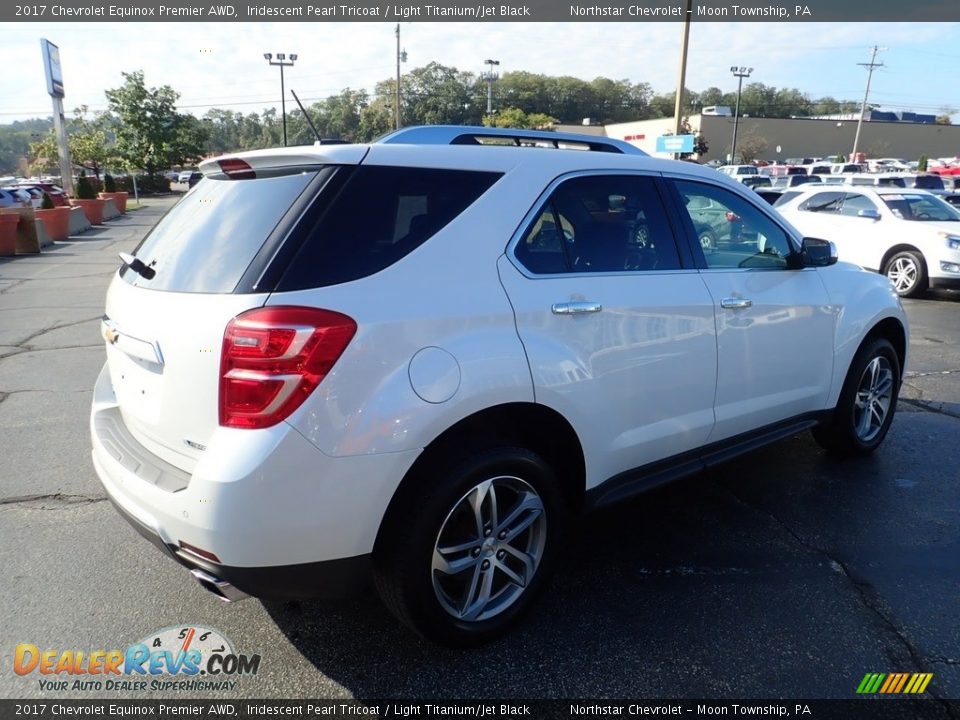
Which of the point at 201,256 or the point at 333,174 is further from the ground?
the point at 333,174

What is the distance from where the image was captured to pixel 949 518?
12.2 feet

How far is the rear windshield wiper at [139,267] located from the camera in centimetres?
261

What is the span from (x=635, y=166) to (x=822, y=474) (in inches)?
95.5

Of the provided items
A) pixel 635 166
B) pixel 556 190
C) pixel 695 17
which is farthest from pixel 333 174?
pixel 695 17

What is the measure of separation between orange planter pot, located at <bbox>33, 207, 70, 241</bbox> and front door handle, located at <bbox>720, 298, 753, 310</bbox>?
66.9ft

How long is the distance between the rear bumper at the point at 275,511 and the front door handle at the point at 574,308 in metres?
0.82

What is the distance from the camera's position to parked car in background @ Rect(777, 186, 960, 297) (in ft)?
35.1

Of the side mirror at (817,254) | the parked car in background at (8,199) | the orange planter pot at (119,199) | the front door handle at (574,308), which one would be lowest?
the orange planter pot at (119,199)

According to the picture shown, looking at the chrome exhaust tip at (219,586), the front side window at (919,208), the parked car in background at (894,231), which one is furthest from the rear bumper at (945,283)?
the chrome exhaust tip at (219,586)

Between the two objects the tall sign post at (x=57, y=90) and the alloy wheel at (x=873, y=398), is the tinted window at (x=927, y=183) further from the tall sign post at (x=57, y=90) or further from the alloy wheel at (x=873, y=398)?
the tall sign post at (x=57, y=90)

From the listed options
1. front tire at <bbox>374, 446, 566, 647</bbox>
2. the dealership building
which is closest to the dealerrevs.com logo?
front tire at <bbox>374, 446, 566, 647</bbox>

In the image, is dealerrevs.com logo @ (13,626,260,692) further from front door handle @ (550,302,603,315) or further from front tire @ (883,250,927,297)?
front tire @ (883,250,927,297)

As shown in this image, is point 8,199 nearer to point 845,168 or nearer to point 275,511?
point 275,511

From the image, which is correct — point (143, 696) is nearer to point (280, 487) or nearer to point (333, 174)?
point (280, 487)
